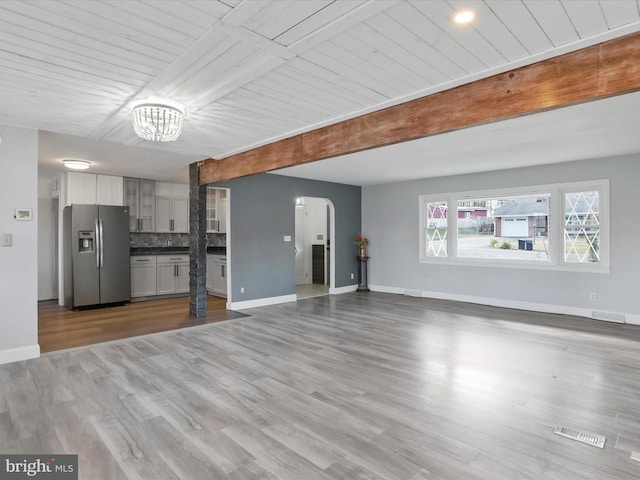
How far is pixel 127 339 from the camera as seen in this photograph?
14.6ft

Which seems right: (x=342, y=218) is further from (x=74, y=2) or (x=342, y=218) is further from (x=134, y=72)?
(x=74, y=2)

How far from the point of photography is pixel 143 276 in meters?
7.19

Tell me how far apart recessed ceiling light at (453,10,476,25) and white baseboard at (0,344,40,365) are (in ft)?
15.8

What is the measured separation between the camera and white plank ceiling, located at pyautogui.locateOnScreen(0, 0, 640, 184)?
175 cm

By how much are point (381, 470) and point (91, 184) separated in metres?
6.98

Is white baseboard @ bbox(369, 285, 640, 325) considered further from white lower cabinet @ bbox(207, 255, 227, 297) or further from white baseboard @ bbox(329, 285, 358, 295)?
white lower cabinet @ bbox(207, 255, 227, 297)

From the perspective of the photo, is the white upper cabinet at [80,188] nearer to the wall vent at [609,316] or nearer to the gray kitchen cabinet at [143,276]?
the gray kitchen cabinet at [143,276]

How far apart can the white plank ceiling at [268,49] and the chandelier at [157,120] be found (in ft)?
0.39

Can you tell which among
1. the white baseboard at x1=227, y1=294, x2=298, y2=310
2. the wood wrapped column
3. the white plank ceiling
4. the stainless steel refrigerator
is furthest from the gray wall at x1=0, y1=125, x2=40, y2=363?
the white baseboard at x1=227, y1=294, x2=298, y2=310

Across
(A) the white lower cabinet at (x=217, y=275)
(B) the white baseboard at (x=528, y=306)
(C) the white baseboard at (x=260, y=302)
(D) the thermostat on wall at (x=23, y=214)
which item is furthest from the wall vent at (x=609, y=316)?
(D) the thermostat on wall at (x=23, y=214)

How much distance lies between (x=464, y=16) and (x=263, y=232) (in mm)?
5286

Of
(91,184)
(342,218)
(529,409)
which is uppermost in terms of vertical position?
(91,184)

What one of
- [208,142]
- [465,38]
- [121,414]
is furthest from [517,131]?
[121,414]

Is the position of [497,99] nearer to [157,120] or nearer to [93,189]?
[157,120]
